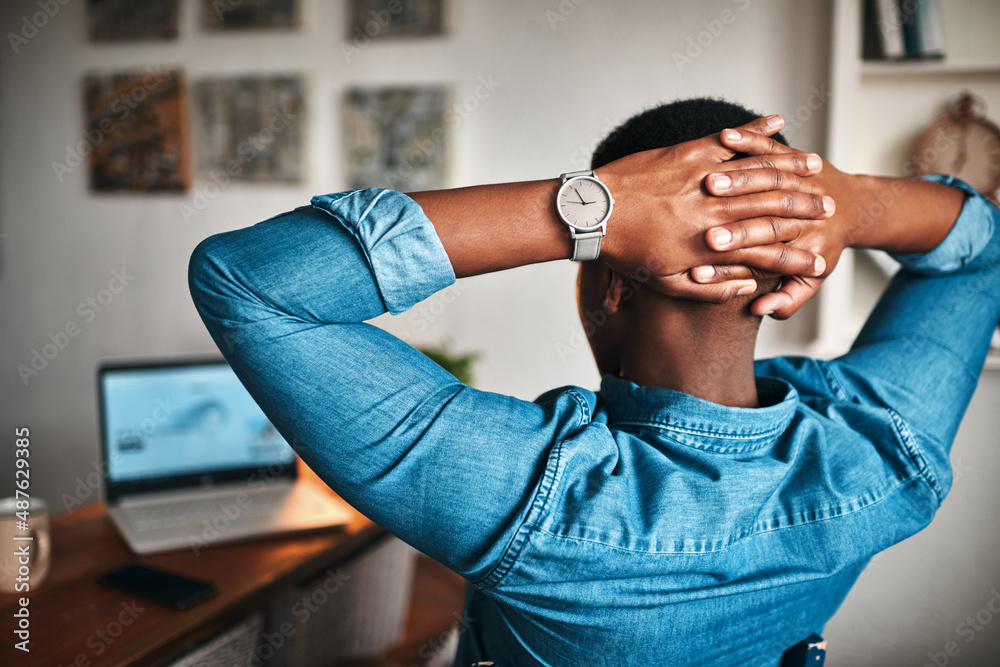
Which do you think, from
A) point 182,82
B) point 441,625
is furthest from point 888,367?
point 182,82

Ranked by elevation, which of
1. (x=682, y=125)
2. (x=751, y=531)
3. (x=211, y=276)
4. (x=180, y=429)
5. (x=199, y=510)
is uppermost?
(x=682, y=125)

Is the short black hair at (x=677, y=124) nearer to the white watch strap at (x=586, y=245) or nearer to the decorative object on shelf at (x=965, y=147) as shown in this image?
the white watch strap at (x=586, y=245)

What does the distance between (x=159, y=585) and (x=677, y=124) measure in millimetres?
1105

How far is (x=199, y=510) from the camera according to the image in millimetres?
1492

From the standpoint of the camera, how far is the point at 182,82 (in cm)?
248

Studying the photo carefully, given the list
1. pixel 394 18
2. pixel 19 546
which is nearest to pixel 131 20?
pixel 394 18

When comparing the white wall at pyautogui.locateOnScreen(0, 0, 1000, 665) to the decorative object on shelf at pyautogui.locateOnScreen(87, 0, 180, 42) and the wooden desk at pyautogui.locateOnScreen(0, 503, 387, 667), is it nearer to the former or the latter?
the decorative object on shelf at pyautogui.locateOnScreen(87, 0, 180, 42)

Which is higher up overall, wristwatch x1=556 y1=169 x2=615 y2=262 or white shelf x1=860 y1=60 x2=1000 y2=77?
white shelf x1=860 y1=60 x2=1000 y2=77

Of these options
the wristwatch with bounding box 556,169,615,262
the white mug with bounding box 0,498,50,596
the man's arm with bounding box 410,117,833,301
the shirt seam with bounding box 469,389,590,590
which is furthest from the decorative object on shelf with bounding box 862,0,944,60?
the white mug with bounding box 0,498,50,596

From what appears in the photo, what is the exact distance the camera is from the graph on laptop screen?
1.59 meters

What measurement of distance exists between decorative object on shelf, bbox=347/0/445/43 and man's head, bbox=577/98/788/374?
1.74 m

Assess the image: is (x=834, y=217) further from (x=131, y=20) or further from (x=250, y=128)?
(x=131, y=20)

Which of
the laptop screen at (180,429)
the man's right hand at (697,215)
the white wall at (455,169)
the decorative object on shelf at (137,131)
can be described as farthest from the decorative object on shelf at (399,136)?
the man's right hand at (697,215)

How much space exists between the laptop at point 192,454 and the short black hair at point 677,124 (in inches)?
42.4
